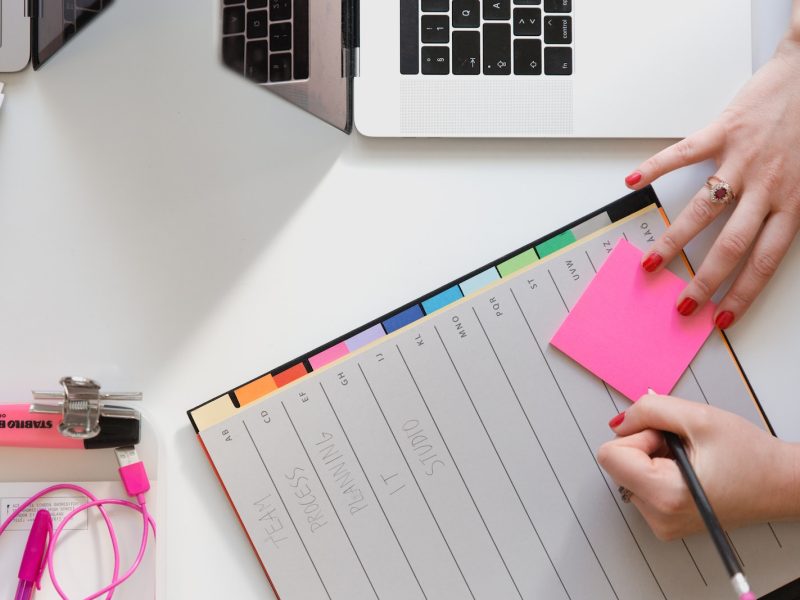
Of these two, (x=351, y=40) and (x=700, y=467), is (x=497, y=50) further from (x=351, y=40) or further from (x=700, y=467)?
(x=700, y=467)

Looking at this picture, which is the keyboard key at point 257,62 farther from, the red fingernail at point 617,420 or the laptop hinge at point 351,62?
the red fingernail at point 617,420

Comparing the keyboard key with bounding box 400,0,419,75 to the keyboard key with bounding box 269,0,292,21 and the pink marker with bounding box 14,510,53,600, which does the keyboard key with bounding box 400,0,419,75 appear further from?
the pink marker with bounding box 14,510,53,600

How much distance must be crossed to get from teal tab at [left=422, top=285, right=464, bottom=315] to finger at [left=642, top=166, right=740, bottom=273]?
20 centimetres

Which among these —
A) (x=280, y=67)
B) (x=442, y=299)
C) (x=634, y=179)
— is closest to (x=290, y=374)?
(x=442, y=299)

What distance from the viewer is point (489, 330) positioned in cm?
76

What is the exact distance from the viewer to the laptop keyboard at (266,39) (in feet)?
2.02

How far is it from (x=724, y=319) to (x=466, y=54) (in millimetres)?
379

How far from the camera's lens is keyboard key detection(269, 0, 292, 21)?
664 mm

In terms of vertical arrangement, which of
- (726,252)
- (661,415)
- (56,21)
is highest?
(56,21)

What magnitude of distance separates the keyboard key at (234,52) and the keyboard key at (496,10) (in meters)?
0.27

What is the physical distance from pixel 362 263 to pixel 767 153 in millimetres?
422

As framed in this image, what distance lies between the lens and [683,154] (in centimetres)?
73

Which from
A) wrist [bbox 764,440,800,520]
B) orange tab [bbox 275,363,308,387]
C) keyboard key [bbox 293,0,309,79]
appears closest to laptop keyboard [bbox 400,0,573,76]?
keyboard key [bbox 293,0,309,79]

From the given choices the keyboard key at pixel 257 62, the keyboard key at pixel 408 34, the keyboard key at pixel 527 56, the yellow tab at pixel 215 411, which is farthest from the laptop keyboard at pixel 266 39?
the yellow tab at pixel 215 411
